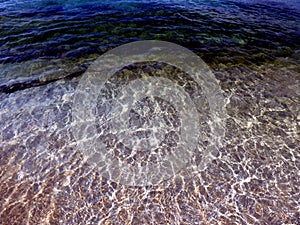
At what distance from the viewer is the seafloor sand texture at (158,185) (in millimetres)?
5973

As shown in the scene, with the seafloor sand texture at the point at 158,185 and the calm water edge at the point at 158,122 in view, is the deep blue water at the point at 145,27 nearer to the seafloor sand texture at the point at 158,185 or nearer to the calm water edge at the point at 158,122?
the calm water edge at the point at 158,122

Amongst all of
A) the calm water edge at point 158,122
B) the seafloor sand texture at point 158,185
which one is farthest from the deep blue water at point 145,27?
the seafloor sand texture at point 158,185

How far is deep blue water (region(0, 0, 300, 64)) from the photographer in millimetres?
13031

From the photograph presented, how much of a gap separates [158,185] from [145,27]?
11675 millimetres

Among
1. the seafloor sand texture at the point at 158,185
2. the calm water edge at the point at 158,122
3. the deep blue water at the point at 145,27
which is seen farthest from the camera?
the deep blue water at the point at 145,27

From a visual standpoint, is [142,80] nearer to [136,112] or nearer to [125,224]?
[136,112]

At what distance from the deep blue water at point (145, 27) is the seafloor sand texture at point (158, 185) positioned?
4846 mm

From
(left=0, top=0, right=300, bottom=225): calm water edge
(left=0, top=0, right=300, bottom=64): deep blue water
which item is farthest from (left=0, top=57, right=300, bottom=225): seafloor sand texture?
(left=0, top=0, right=300, bottom=64): deep blue water

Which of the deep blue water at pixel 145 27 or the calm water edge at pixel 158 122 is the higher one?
the deep blue water at pixel 145 27

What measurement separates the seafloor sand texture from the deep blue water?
191 inches

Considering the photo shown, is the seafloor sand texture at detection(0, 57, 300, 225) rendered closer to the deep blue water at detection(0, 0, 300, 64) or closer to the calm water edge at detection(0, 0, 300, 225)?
the calm water edge at detection(0, 0, 300, 225)

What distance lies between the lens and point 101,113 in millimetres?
8945

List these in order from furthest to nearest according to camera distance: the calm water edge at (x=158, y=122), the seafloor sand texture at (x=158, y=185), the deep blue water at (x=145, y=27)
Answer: the deep blue water at (x=145, y=27) → the calm water edge at (x=158, y=122) → the seafloor sand texture at (x=158, y=185)

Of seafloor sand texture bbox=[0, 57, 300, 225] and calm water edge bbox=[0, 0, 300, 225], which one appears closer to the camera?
seafloor sand texture bbox=[0, 57, 300, 225]
